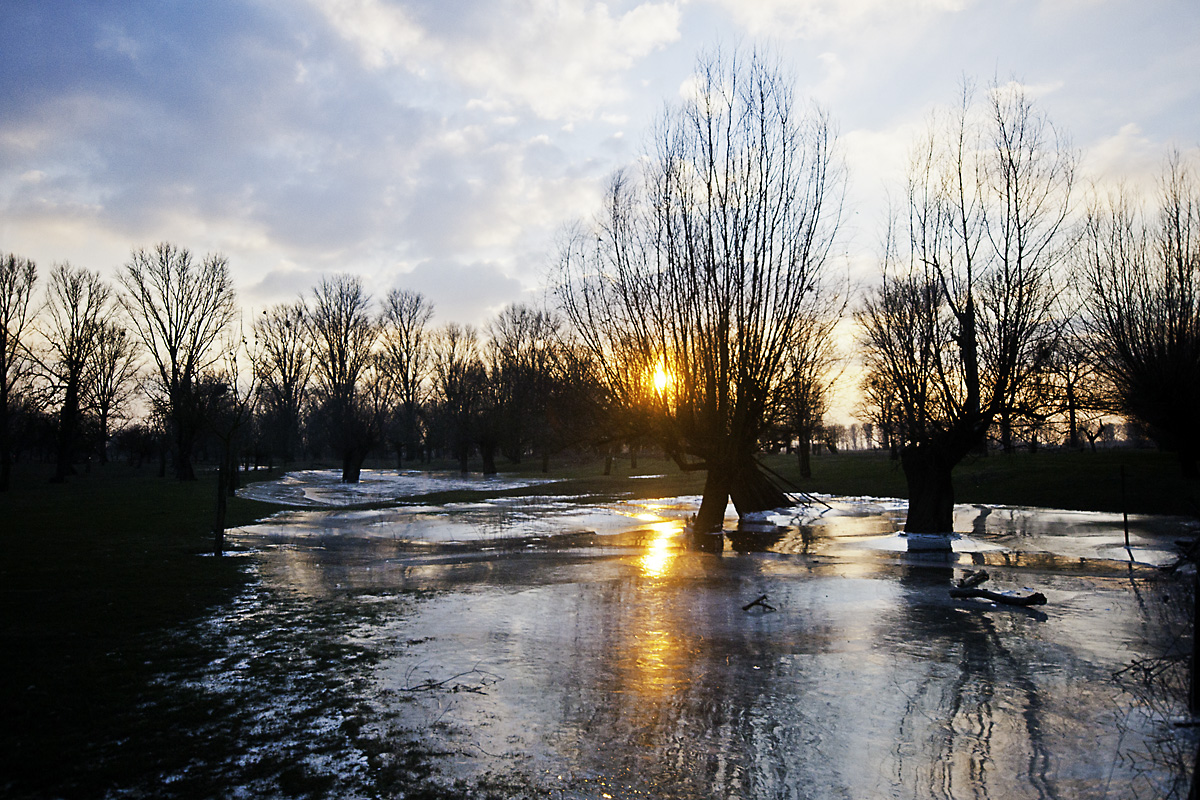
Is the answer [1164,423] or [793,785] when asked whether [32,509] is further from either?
[1164,423]

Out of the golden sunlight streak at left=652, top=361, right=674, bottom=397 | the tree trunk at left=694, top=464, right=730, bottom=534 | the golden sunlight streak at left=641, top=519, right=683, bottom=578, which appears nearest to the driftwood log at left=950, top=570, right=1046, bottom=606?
the golden sunlight streak at left=641, top=519, right=683, bottom=578

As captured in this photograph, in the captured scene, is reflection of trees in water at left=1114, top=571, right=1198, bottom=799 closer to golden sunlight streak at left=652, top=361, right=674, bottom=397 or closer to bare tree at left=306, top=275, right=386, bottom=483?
golden sunlight streak at left=652, top=361, right=674, bottom=397

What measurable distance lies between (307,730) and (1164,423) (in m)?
30.4

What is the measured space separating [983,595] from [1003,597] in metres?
0.32

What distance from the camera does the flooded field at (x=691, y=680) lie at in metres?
4.21

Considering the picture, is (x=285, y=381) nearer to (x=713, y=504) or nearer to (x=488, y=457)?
(x=488, y=457)

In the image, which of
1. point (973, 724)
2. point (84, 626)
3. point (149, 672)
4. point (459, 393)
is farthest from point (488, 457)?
point (973, 724)

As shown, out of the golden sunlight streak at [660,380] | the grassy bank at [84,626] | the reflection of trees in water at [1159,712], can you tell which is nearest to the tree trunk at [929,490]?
the golden sunlight streak at [660,380]

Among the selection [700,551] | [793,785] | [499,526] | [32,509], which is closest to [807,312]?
[700,551]

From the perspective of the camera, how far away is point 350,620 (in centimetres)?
819

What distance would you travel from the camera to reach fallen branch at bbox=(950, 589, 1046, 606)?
29.8ft

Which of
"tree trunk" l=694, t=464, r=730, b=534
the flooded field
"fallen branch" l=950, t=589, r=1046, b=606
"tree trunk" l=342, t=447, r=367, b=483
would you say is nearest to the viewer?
the flooded field

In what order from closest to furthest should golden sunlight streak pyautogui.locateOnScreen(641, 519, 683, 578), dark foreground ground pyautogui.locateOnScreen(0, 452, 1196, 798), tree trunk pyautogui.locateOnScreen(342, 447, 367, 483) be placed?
dark foreground ground pyautogui.locateOnScreen(0, 452, 1196, 798), golden sunlight streak pyautogui.locateOnScreen(641, 519, 683, 578), tree trunk pyautogui.locateOnScreen(342, 447, 367, 483)

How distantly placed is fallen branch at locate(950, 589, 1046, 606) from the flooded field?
0.19 metres
